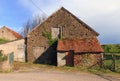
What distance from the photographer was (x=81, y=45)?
3975 centimetres

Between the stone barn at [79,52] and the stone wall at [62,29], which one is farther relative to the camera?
the stone wall at [62,29]

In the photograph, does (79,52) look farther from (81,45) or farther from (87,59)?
(81,45)

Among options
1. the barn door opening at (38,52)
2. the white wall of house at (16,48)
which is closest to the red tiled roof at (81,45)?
the barn door opening at (38,52)

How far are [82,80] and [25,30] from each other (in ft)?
216

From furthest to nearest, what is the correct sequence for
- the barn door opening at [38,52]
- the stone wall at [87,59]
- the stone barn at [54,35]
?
the barn door opening at [38,52] → the stone barn at [54,35] → the stone wall at [87,59]

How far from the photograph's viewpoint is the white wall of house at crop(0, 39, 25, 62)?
1748 inches

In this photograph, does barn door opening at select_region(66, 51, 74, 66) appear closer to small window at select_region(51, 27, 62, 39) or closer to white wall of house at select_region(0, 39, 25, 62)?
small window at select_region(51, 27, 62, 39)

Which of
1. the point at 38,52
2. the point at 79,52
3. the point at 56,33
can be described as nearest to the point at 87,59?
the point at 79,52

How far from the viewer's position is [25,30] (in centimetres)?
8725

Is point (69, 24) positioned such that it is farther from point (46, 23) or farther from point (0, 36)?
point (0, 36)

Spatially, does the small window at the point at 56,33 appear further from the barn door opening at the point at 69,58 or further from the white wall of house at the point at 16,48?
the barn door opening at the point at 69,58

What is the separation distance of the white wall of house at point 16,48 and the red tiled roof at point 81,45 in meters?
6.02

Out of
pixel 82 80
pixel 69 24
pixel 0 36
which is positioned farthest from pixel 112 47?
pixel 82 80

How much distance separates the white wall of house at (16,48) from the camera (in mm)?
44406
